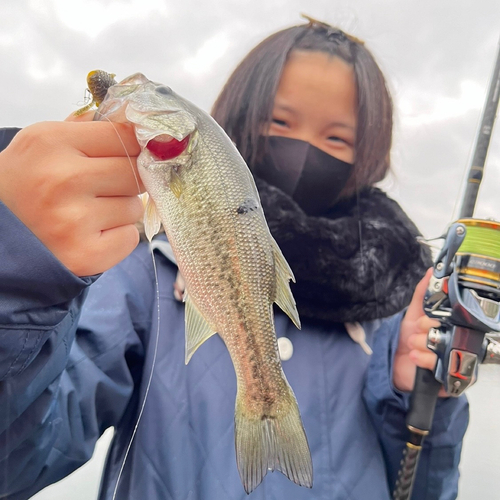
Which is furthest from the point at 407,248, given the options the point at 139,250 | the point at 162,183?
the point at 162,183

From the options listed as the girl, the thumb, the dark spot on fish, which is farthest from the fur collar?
the dark spot on fish

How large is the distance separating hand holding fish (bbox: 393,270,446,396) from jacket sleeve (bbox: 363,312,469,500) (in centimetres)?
5

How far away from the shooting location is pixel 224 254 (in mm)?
816

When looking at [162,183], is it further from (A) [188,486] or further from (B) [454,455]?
(B) [454,455]

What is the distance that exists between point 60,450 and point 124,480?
11.7 inches

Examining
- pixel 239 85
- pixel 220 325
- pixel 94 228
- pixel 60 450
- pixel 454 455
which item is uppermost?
pixel 239 85

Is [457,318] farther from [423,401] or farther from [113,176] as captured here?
[113,176]

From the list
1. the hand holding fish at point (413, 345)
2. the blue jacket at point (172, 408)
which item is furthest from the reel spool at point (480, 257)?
the blue jacket at point (172, 408)

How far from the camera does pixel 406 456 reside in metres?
1.26

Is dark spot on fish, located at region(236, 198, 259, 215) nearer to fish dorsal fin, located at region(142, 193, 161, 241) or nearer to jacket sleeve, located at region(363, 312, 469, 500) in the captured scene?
fish dorsal fin, located at region(142, 193, 161, 241)

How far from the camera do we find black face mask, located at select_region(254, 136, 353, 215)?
149cm

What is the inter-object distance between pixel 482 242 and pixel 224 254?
35.2 inches

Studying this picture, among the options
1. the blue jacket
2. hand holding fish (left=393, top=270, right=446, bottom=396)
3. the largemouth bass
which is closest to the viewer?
the largemouth bass

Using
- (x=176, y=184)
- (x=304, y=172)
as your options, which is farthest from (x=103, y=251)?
(x=304, y=172)
